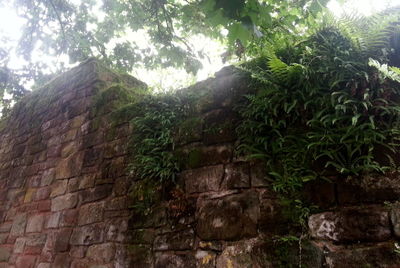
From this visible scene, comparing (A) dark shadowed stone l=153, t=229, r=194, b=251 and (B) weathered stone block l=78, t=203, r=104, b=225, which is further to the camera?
(B) weathered stone block l=78, t=203, r=104, b=225

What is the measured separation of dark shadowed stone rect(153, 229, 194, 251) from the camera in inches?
95.3

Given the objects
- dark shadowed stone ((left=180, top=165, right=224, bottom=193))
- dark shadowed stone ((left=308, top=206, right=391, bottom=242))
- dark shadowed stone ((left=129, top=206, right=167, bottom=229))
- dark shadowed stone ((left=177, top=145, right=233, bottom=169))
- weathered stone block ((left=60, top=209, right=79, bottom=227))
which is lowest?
dark shadowed stone ((left=308, top=206, right=391, bottom=242))

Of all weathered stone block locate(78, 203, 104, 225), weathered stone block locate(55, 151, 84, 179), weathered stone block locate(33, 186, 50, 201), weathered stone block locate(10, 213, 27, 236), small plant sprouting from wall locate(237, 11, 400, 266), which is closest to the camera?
small plant sprouting from wall locate(237, 11, 400, 266)

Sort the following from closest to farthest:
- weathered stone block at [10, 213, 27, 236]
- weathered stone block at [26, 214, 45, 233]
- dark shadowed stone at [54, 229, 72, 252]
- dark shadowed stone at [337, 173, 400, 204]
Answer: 1. dark shadowed stone at [337, 173, 400, 204]
2. dark shadowed stone at [54, 229, 72, 252]
3. weathered stone block at [26, 214, 45, 233]
4. weathered stone block at [10, 213, 27, 236]

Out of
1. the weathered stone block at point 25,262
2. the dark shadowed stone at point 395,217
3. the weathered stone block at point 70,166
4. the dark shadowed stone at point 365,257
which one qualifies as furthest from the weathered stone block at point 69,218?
the dark shadowed stone at point 395,217

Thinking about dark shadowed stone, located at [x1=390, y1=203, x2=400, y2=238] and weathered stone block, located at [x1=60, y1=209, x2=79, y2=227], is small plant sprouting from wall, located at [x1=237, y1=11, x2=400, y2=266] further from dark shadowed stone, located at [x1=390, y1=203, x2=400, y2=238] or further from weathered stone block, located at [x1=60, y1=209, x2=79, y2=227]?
weathered stone block, located at [x1=60, y1=209, x2=79, y2=227]

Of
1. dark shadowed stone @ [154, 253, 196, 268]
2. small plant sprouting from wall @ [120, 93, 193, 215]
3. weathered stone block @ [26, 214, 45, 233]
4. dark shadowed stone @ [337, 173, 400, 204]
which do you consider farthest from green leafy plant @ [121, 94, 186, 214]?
weathered stone block @ [26, 214, 45, 233]

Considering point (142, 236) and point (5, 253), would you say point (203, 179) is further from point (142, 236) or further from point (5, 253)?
point (5, 253)

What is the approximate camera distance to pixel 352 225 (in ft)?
5.87

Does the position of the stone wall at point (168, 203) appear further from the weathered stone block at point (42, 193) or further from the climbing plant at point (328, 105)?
the climbing plant at point (328, 105)

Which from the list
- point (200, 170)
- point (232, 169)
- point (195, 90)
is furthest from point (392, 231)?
point (195, 90)

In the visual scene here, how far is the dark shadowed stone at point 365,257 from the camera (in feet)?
5.35

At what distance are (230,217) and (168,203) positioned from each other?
0.68 meters

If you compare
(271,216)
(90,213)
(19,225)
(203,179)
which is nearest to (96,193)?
(90,213)
